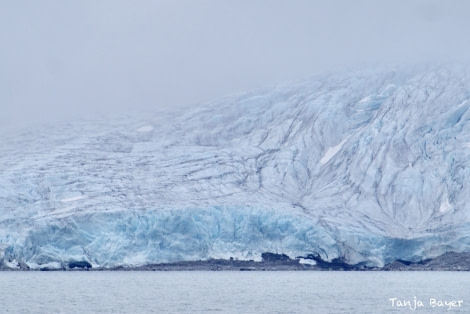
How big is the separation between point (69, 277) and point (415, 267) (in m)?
15.3

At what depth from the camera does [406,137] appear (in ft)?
155

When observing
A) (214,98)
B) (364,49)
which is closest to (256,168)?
(214,98)

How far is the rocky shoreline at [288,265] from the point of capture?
4216cm

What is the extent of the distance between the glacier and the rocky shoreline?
437mm

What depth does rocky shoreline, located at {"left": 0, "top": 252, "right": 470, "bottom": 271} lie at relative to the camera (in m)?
42.2

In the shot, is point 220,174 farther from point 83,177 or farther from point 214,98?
point 214,98
